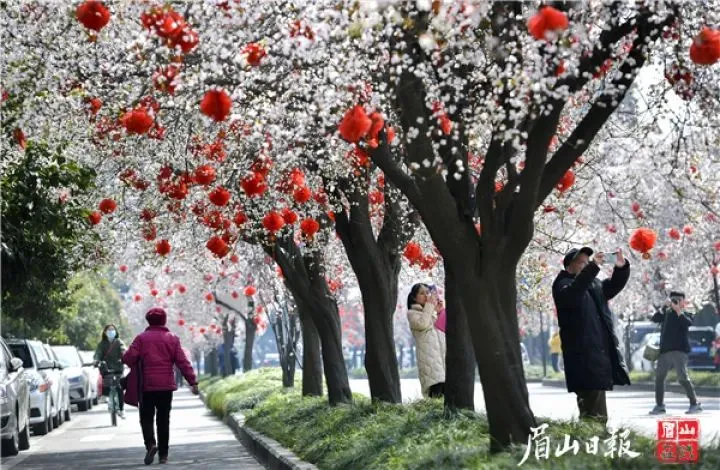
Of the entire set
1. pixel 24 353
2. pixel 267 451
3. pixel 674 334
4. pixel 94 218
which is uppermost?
pixel 94 218

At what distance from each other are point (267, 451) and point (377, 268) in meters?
2.71

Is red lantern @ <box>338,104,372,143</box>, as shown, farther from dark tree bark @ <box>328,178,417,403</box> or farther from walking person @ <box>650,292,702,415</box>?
walking person @ <box>650,292,702,415</box>

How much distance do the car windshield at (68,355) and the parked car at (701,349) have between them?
17.6 metres

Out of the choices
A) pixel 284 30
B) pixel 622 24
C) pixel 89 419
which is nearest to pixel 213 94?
pixel 284 30

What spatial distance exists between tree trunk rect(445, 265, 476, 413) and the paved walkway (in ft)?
8.90

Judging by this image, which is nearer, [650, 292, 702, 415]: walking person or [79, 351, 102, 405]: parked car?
[650, 292, 702, 415]: walking person

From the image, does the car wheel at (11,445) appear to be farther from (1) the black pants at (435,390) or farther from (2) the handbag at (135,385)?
(1) the black pants at (435,390)

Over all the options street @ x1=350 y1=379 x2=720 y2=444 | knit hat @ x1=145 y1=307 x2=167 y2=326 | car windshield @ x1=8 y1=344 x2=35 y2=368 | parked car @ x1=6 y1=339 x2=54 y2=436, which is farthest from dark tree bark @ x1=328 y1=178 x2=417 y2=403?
car windshield @ x1=8 y1=344 x2=35 y2=368

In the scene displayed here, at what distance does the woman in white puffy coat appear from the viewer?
18.0 m

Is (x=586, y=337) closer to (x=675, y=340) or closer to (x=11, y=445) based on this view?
(x=675, y=340)

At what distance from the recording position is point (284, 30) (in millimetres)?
10031

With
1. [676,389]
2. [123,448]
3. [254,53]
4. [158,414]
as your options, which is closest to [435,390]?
[158,414]

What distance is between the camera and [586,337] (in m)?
12.1

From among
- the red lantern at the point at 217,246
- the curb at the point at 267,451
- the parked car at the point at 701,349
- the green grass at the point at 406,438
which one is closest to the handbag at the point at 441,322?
the green grass at the point at 406,438
